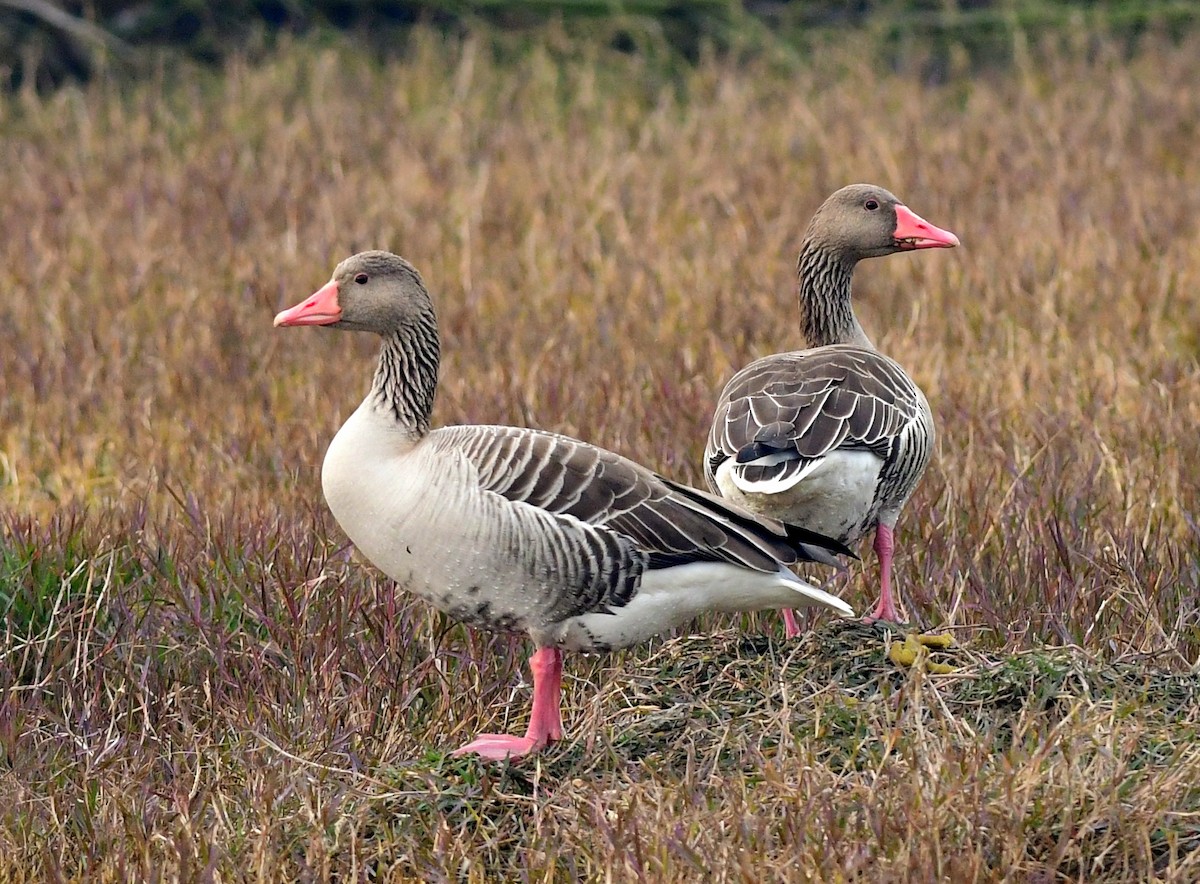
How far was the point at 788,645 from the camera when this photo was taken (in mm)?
5031

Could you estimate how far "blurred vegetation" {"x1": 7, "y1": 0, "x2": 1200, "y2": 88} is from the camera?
44.5 ft

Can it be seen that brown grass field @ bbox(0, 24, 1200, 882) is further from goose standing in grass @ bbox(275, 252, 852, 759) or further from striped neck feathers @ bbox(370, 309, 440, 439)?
striped neck feathers @ bbox(370, 309, 440, 439)

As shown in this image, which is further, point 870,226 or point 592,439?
point 592,439

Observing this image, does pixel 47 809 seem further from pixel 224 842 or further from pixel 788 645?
pixel 788 645

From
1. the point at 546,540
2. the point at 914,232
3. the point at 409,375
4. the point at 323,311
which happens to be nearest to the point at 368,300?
the point at 323,311

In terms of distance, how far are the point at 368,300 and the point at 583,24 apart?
8.95 metres

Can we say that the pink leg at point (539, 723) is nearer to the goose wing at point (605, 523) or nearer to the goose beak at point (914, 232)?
the goose wing at point (605, 523)

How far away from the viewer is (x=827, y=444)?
211 inches

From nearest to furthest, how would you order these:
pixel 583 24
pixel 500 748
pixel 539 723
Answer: pixel 500 748 → pixel 539 723 → pixel 583 24

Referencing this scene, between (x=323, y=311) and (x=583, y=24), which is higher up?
(x=583, y=24)

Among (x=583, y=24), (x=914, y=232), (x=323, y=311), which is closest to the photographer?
(x=323, y=311)

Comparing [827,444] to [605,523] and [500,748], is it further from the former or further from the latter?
[500,748]

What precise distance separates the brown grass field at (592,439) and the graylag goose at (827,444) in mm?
356

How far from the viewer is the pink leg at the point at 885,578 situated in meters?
5.41
